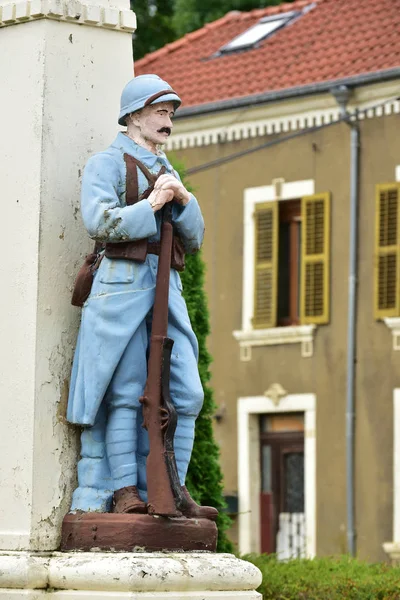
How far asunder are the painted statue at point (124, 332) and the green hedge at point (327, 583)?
10.3 ft

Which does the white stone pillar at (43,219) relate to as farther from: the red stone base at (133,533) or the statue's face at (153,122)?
the statue's face at (153,122)

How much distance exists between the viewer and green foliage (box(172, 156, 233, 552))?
1474cm

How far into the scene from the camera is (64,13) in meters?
10.1

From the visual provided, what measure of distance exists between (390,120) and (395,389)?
11.3 feet

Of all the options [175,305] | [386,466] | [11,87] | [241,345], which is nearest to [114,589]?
[175,305]

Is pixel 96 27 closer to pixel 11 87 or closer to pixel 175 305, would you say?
pixel 11 87

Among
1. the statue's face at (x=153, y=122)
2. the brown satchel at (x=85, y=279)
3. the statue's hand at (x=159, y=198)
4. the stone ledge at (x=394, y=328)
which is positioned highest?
the stone ledge at (x=394, y=328)

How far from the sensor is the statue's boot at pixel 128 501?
31.3 feet

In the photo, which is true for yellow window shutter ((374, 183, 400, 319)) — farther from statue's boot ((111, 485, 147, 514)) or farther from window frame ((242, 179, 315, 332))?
statue's boot ((111, 485, 147, 514))

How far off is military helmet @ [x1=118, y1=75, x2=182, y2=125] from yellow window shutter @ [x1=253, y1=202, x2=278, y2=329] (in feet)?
66.2

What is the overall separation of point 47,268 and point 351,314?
19098 millimetres

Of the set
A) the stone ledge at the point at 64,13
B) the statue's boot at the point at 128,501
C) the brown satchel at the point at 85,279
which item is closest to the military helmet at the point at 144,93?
the stone ledge at the point at 64,13

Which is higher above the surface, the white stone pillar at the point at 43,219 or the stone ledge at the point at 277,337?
the stone ledge at the point at 277,337

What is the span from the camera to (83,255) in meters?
10.1
